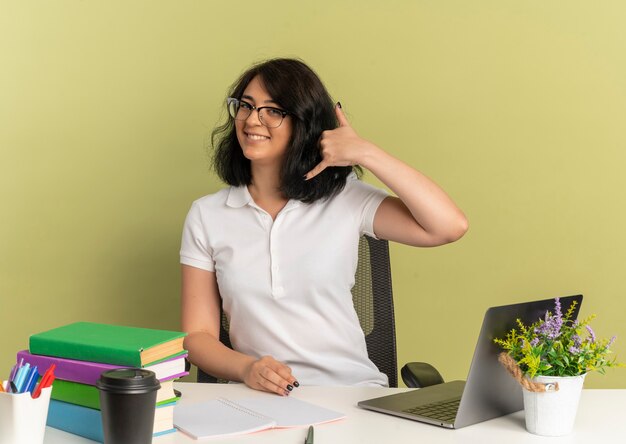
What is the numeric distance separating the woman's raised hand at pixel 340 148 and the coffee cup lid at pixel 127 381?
3.07 ft

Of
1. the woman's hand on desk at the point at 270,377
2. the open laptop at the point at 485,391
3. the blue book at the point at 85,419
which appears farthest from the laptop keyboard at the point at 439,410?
the blue book at the point at 85,419

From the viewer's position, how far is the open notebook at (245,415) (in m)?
1.52

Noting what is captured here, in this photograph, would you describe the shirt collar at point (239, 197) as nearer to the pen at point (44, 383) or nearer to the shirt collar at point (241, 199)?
the shirt collar at point (241, 199)

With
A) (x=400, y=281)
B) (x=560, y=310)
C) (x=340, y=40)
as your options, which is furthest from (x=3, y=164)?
(x=560, y=310)

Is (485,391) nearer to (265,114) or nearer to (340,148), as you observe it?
(340,148)

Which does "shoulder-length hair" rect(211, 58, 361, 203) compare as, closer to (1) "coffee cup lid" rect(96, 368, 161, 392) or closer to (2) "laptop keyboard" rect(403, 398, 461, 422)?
(2) "laptop keyboard" rect(403, 398, 461, 422)

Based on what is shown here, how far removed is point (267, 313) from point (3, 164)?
3.76ft

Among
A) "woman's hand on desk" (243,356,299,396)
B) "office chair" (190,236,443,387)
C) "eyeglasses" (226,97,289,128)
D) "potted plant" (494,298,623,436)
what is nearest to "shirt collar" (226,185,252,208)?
"eyeglasses" (226,97,289,128)

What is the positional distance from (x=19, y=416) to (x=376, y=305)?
48.1 inches

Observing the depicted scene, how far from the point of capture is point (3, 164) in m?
2.76

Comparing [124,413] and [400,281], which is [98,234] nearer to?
[400,281]

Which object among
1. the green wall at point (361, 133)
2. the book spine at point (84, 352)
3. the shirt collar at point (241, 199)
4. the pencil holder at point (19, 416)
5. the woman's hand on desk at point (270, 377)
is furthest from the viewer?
the green wall at point (361, 133)

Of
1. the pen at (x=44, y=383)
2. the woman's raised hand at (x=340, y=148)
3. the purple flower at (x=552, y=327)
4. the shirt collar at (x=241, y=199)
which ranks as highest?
the woman's raised hand at (x=340, y=148)

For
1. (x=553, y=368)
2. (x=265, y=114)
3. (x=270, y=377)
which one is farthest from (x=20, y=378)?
(x=265, y=114)
